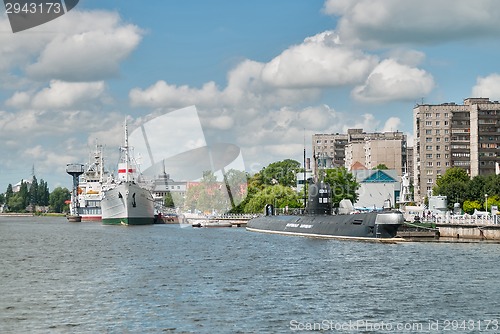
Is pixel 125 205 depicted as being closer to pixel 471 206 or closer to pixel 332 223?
pixel 332 223

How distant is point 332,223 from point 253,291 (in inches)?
2072

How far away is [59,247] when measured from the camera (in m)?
90.2

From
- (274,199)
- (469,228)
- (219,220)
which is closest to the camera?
(469,228)

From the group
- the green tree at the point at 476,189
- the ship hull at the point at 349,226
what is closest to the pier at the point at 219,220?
the ship hull at the point at 349,226

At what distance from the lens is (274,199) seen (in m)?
189

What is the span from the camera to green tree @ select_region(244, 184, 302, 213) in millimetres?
186613

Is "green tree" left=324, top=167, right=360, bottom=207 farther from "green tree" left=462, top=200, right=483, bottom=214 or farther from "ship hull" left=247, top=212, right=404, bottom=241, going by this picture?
"ship hull" left=247, top=212, right=404, bottom=241

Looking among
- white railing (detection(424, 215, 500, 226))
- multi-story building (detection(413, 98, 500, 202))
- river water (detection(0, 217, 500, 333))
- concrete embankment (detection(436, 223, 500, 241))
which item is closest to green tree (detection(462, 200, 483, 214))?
white railing (detection(424, 215, 500, 226))

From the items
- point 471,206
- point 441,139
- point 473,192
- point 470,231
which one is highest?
point 441,139

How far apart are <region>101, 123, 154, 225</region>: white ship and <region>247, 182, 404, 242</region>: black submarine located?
43.9 meters

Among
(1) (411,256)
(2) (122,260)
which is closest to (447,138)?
(1) (411,256)

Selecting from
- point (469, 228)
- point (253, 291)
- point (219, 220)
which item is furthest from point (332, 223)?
point (219, 220)

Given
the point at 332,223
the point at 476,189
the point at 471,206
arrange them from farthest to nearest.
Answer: the point at 476,189 < the point at 471,206 < the point at 332,223

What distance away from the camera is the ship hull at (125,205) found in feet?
522
